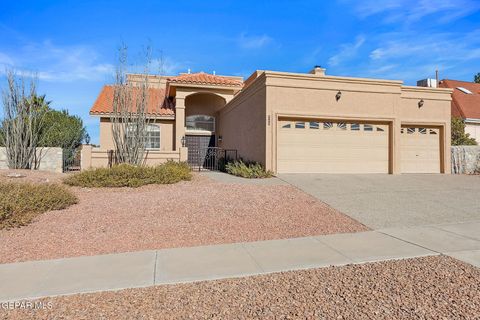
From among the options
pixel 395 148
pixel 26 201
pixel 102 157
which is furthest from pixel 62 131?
pixel 395 148

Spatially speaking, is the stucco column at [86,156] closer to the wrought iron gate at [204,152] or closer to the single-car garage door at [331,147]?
the wrought iron gate at [204,152]

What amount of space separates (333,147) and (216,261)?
11.6 m

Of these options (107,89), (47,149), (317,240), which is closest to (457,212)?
(317,240)

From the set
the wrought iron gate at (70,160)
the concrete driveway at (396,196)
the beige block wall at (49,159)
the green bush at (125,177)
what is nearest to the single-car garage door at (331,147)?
the concrete driveway at (396,196)

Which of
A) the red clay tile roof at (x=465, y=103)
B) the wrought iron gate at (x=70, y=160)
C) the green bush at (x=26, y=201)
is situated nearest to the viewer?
the green bush at (x=26, y=201)

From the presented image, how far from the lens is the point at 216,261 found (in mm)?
5445

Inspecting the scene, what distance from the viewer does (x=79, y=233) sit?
7.03 meters

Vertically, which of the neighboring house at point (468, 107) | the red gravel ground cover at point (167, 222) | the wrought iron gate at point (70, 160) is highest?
the neighboring house at point (468, 107)

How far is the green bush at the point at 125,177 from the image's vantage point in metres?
12.1

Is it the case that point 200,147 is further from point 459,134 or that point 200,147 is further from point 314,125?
point 459,134

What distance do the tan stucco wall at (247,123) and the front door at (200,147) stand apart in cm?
112

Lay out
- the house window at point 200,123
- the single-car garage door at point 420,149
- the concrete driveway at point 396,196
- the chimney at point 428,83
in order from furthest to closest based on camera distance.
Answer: the chimney at point 428,83, the house window at point 200,123, the single-car garage door at point 420,149, the concrete driveway at point 396,196

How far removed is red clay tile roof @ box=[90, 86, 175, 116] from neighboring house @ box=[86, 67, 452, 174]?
54 cm

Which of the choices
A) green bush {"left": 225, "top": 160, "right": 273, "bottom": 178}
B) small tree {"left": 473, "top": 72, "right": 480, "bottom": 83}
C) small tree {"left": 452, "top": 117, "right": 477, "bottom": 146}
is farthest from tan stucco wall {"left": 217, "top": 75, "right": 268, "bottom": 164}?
small tree {"left": 473, "top": 72, "right": 480, "bottom": 83}
